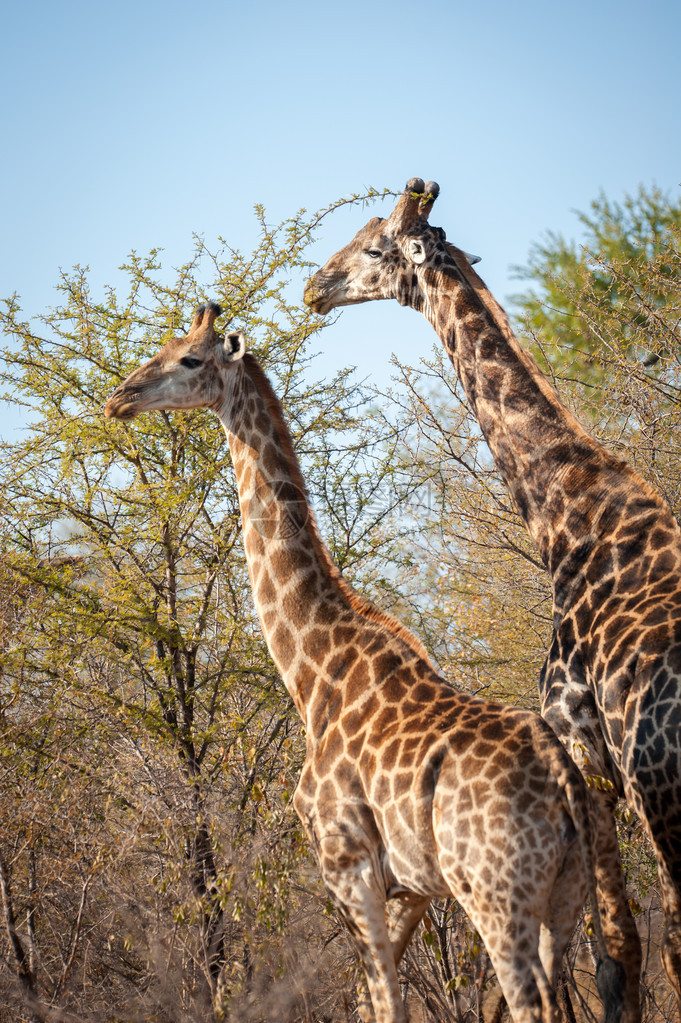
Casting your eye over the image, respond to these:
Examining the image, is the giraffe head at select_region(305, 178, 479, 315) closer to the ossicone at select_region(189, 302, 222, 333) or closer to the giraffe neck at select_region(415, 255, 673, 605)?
the giraffe neck at select_region(415, 255, 673, 605)

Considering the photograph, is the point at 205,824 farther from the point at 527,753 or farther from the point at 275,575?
the point at 527,753

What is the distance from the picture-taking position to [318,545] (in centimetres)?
557

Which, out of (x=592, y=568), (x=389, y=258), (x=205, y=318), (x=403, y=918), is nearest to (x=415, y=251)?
(x=389, y=258)

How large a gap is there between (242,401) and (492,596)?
19.9 feet

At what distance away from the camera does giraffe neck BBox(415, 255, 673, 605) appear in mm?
5395

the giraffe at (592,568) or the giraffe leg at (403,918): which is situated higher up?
the giraffe at (592,568)

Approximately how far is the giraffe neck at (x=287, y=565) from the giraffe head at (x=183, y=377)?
12 cm

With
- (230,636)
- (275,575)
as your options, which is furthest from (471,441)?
(275,575)

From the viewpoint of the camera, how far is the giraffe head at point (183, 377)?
578 centimetres

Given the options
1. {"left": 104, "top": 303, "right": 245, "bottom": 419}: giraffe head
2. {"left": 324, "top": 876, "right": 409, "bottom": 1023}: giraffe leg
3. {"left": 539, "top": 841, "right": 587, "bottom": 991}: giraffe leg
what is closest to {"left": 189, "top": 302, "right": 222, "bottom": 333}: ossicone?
{"left": 104, "top": 303, "right": 245, "bottom": 419}: giraffe head

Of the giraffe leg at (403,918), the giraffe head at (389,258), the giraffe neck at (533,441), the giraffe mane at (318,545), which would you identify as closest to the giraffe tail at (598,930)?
the giraffe leg at (403,918)

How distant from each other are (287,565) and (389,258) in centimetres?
276

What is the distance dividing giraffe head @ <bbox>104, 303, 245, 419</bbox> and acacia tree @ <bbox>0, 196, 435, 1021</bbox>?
1130 millimetres

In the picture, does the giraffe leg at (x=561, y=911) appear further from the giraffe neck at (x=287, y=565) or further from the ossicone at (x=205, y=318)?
the ossicone at (x=205, y=318)
